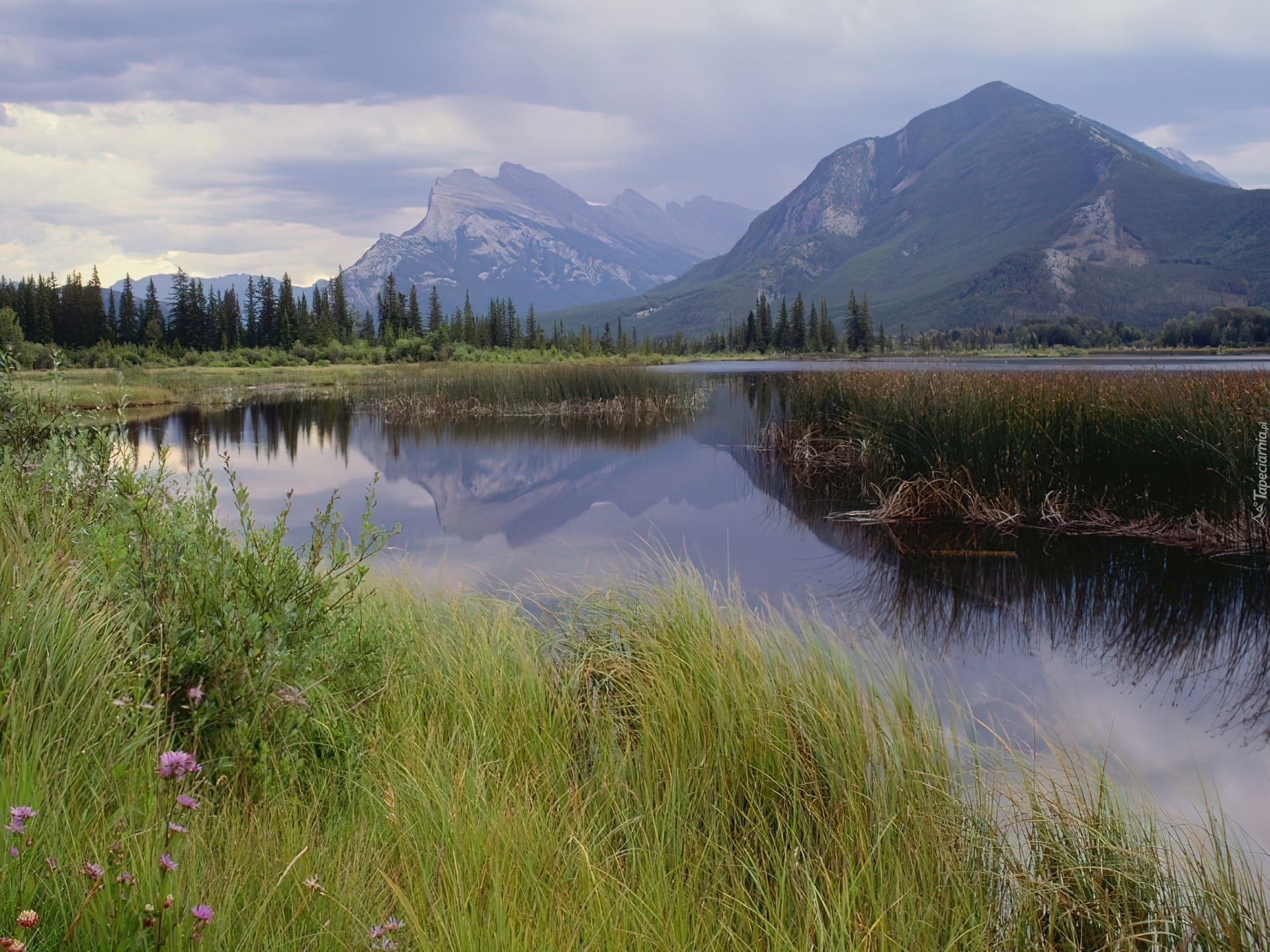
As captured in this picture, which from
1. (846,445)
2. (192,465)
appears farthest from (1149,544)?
(192,465)

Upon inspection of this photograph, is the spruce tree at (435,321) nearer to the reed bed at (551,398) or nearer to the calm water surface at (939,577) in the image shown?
the reed bed at (551,398)

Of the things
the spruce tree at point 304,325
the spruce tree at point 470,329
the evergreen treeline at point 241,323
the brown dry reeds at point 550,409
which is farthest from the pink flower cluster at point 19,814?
the spruce tree at point 304,325

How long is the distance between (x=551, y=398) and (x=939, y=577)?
19192 millimetres

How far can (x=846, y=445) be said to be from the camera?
1396 centimetres

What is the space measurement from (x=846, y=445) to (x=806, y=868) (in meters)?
12.1

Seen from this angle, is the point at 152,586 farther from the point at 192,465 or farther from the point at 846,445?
the point at 192,465

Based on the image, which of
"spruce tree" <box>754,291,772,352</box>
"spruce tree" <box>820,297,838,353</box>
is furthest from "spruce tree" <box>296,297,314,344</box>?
"spruce tree" <box>820,297,838,353</box>

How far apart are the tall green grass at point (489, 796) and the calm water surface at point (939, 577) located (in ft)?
3.18

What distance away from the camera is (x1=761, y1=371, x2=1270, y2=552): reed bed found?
8.07 meters

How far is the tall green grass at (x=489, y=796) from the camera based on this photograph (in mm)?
2008

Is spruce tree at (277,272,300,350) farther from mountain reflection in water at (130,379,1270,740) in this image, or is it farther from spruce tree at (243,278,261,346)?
mountain reflection in water at (130,379,1270,740)

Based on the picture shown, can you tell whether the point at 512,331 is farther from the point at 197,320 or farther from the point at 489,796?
the point at 489,796

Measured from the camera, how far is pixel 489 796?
292cm

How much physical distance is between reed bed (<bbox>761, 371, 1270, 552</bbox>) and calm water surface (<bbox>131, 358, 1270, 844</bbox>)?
2.03 feet
